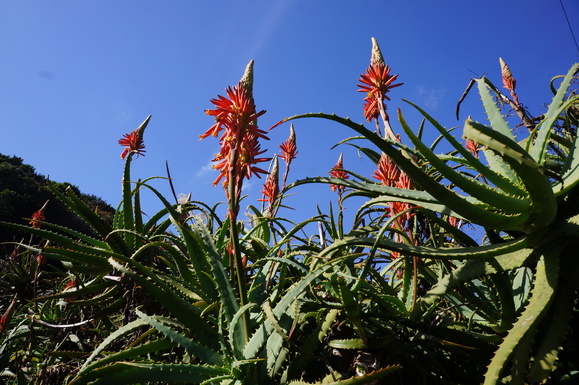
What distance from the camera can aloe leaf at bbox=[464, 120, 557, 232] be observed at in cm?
83

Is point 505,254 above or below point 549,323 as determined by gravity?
above

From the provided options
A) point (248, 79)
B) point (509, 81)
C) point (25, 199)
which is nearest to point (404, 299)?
point (248, 79)

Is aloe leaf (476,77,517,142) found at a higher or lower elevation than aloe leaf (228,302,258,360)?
higher

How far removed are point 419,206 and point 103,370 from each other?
1063 millimetres

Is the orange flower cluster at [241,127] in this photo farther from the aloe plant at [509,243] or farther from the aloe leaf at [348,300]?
the aloe leaf at [348,300]

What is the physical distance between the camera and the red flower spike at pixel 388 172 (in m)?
1.71

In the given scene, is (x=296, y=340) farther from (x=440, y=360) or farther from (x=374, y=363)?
(x=440, y=360)

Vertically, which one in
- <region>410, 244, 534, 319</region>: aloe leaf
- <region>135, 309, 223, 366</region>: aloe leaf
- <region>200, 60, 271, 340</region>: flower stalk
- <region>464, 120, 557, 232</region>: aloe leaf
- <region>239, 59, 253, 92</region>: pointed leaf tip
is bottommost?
<region>135, 309, 223, 366</region>: aloe leaf

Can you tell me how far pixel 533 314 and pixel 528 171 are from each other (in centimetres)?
35

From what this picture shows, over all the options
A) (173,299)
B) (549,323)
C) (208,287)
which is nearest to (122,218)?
(208,287)

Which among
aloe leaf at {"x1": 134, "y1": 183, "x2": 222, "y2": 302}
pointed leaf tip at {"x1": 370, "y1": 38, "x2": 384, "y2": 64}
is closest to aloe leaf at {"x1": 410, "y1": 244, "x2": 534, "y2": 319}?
aloe leaf at {"x1": 134, "y1": 183, "x2": 222, "y2": 302}

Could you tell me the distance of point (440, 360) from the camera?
46.5 inches

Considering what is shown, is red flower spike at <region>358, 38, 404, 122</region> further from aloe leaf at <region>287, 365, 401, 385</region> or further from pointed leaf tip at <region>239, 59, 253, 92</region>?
aloe leaf at <region>287, 365, 401, 385</region>

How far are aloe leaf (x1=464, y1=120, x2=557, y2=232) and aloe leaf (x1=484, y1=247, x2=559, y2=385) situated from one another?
0.10m
